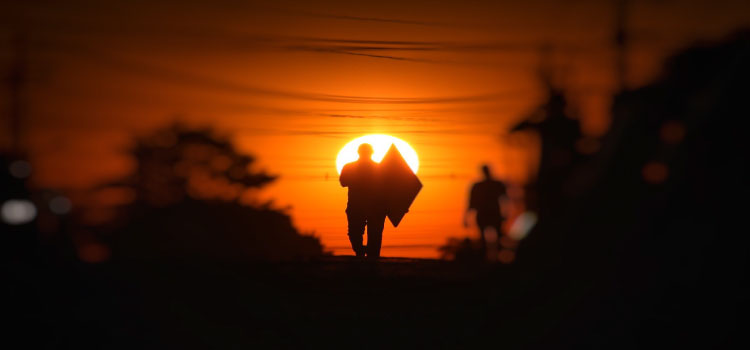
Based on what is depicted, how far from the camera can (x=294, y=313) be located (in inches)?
260

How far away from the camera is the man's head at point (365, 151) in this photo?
432 inches

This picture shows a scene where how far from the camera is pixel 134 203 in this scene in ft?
130

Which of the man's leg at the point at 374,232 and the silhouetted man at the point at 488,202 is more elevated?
the silhouetted man at the point at 488,202

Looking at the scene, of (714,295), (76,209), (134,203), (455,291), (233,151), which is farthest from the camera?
(233,151)

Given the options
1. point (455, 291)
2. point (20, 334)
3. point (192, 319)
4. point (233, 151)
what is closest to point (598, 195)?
point (455, 291)

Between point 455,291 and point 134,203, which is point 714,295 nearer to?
point 455,291

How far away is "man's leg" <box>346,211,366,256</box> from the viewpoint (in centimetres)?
1107

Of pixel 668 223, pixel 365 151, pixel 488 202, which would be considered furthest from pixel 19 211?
pixel 668 223

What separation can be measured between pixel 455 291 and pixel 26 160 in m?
21.6

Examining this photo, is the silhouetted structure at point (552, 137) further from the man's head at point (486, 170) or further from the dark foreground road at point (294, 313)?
the dark foreground road at point (294, 313)

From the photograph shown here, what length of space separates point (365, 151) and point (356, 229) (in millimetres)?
1049

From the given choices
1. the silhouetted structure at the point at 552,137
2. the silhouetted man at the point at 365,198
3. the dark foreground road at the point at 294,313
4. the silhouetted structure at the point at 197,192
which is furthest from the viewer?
the silhouetted structure at the point at 197,192

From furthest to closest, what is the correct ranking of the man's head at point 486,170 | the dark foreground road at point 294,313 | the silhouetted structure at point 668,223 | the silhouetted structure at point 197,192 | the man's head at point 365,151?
the silhouetted structure at point 197,192 < the man's head at point 486,170 < the man's head at point 365,151 < the dark foreground road at point 294,313 < the silhouetted structure at point 668,223

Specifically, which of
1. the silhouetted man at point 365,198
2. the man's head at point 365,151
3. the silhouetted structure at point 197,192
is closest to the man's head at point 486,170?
the silhouetted man at point 365,198
